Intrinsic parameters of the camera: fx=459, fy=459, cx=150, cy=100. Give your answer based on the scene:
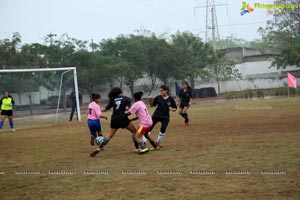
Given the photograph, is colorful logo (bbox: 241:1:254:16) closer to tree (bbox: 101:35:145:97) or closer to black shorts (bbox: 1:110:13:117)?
tree (bbox: 101:35:145:97)

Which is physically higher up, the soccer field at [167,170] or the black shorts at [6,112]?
the black shorts at [6,112]

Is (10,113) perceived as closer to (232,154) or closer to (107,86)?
(232,154)

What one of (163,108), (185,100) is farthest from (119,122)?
(185,100)

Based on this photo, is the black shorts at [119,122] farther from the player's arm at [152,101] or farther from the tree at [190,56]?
the tree at [190,56]

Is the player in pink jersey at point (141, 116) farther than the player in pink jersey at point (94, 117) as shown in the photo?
No

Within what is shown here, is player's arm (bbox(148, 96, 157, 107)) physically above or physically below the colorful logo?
below

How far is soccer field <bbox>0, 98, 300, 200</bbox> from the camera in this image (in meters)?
6.89

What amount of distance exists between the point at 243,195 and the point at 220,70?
5268 centimetres

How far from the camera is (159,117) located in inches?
501

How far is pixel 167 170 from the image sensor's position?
8.64 m

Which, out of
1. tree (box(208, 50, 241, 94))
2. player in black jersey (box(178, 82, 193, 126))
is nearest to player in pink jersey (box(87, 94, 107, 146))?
player in black jersey (box(178, 82, 193, 126))

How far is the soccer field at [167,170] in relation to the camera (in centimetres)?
689

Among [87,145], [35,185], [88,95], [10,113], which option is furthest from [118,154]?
[88,95]

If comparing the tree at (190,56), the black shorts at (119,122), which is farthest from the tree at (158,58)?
the black shorts at (119,122)
